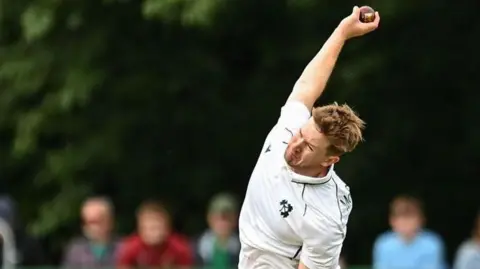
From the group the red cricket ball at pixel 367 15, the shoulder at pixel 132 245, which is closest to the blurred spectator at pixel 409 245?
the shoulder at pixel 132 245

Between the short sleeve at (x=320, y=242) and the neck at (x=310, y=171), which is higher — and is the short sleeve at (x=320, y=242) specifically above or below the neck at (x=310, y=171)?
below

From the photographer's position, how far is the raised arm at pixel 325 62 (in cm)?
799

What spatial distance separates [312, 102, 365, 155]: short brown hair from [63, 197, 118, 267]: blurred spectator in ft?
17.8

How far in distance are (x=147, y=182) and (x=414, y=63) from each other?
3138mm

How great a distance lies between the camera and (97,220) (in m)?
12.6

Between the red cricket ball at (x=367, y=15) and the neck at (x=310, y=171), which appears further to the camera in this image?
the red cricket ball at (x=367, y=15)

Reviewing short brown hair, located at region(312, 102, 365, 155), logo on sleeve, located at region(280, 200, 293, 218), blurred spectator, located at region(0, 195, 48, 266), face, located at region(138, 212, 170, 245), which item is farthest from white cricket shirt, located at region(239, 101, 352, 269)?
blurred spectator, located at region(0, 195, 48, 266)

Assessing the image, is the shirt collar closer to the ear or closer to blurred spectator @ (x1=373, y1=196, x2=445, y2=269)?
the ear

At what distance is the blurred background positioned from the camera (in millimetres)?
14836

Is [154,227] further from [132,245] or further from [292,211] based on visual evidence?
[292,211]

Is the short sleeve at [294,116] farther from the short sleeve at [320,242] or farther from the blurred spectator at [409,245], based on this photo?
the blurred spectator at [409,245]

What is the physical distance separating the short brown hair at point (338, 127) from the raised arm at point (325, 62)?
0.68 metres

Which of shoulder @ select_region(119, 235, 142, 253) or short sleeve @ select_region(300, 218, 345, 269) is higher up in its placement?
shoulder @ select_region(119, 235, 142, 253)

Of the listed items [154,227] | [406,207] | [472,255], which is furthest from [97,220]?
[472,255]
